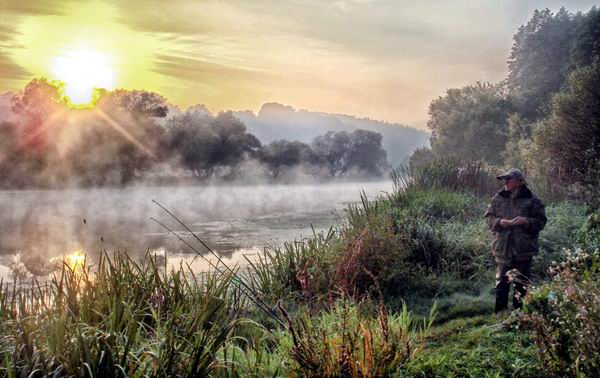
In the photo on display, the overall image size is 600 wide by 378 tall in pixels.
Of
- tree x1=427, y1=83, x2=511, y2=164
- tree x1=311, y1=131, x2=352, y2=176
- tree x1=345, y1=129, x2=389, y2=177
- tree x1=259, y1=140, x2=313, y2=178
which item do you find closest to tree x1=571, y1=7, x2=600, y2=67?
tree x1=427, y1=83, x2=511, y2=164

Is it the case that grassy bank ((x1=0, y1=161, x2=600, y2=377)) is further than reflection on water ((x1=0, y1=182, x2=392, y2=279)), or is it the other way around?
reflection on water ((x1=0, y1=182, x2=392, y2=279))

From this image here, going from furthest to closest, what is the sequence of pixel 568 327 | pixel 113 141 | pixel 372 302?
1. pixel 113 141
2. pixel 372 302
3. pixel 568 327

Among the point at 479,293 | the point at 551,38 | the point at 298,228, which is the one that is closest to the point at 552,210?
the point at 479,293

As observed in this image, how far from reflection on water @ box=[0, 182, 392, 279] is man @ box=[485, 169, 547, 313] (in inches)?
141

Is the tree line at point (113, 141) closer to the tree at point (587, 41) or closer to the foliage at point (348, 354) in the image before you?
the tree at point (587, 41)

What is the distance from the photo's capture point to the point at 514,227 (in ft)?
22.4

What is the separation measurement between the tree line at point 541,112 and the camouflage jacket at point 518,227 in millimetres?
9491

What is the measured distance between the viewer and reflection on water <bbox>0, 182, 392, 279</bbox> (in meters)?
13.5

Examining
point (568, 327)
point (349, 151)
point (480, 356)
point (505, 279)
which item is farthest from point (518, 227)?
point (349, 151)

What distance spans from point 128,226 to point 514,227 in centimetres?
1570

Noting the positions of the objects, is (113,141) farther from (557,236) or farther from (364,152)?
A: (364,152)

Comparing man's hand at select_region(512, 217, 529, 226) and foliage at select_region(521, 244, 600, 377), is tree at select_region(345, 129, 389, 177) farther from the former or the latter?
foliage at select_region(521, 244, 600, 377)

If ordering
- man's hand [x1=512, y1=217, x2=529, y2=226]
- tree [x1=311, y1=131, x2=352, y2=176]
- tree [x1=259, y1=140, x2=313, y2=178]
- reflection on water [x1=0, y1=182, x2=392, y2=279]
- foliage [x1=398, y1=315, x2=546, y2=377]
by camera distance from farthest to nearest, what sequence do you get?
1. tree [x1=311, y1=131, x2=352, y2=176]
2. tree [x1=259, y1=140, x2=313, y2=178]
3. reflection on water [x1=0, y1=182, x2=392, y2=279]
4. man's hand [x1=512, y1=217, x2=529, y2=226]
5. foliage [x1=398, y1=315, x2=546, y2=377]

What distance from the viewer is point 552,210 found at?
44.3ft
